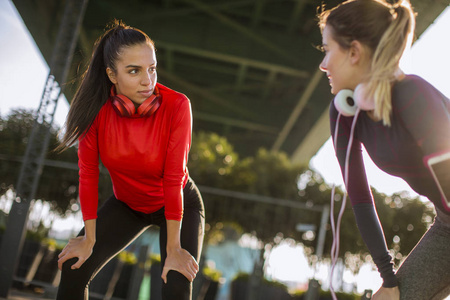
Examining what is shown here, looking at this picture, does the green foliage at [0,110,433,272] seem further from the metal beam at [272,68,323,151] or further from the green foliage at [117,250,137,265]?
the metal beam at [272,68,323,151]

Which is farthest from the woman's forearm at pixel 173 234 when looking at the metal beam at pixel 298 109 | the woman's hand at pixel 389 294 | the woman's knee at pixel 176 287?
the metal beam at pixel 298 109

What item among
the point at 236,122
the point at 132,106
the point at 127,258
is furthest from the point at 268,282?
the point at 236,122

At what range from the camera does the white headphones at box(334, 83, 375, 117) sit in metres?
1.61

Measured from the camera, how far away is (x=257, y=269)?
7980 mm

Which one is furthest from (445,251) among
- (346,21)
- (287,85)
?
(287,85)

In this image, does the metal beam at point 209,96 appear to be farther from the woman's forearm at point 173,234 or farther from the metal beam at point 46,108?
the woman's forearm at point 173,234

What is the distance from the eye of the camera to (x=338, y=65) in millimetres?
1750

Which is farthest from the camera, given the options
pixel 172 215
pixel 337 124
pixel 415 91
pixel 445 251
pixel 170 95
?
pixel 170 95

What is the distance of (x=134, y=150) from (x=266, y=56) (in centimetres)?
1199

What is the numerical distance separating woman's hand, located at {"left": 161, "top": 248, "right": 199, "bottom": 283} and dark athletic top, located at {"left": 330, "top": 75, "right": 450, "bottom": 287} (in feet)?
2.64

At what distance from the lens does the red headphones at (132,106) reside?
2232mm

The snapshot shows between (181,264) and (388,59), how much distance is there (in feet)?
4.17

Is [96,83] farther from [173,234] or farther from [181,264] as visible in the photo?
[181,264]

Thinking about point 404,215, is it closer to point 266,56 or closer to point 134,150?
point 266,56
